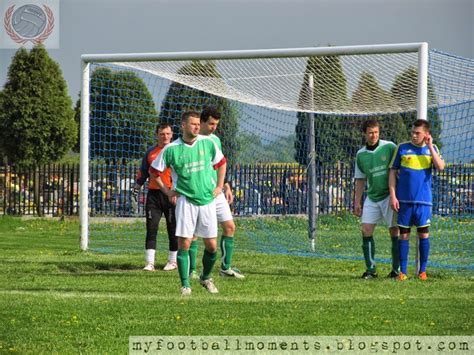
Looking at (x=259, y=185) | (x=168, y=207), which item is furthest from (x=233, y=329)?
(x=259, y=185)

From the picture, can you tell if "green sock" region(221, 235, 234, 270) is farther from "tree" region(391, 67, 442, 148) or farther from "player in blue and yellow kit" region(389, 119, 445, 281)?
"tree" region(391, 67, 442, 148)

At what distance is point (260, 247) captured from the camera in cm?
1786

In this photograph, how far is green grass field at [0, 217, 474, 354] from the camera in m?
8.45

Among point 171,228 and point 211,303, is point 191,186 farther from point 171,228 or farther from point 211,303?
point 171,228

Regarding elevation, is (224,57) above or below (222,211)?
above

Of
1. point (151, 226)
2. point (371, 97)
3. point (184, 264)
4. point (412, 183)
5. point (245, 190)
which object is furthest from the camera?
point (245, 190)

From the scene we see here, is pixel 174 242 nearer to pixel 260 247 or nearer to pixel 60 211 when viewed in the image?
pixel 260 247

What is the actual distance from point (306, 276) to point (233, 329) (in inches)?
189

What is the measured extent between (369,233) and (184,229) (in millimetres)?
3150

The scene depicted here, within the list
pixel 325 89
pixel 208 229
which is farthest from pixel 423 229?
pixel 325 89

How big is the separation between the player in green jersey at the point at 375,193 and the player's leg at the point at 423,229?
0.30 m

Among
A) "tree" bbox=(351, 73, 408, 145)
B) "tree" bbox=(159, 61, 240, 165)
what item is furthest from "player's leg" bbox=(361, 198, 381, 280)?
"tree" bbox=(159, 61, 240, 165)

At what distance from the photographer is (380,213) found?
42.6ft

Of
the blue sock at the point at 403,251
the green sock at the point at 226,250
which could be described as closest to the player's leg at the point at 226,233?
the green sock at the point at 226,250
